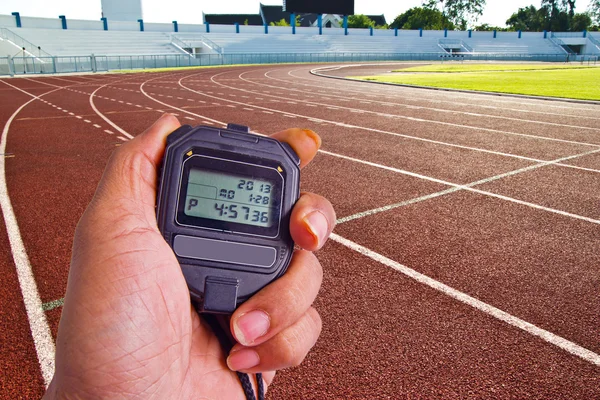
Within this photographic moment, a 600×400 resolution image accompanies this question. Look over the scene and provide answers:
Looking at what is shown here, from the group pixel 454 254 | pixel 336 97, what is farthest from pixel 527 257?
pixel 336 97

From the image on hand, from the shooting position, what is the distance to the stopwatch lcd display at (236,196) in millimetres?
1684

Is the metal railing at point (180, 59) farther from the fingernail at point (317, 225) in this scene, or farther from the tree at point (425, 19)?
the fingernail at point (317, 225)

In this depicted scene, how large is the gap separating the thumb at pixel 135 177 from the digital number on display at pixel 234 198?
151 millimetres

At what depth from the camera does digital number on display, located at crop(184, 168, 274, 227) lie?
169cm

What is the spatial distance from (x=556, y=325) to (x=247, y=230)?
2.67 m

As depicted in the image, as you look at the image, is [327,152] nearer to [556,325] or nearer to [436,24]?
[556,325]

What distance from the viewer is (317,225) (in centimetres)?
164

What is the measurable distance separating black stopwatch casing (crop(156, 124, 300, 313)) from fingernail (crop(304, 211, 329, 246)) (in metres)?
0.11

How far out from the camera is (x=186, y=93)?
821 inches

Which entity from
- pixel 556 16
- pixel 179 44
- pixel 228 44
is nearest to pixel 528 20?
pixel 556 16

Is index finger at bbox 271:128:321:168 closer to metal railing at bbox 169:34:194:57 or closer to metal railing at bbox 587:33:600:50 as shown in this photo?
metal railing at bbox 169:34:194:57

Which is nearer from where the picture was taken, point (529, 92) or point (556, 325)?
point (556, 325)

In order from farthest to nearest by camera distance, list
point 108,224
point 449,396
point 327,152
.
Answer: point 327,152
point 449,396
point 108,224

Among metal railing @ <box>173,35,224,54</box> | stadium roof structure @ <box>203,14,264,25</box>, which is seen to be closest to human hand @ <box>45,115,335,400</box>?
A: metal railing @ <box>173,35,224,54</box>
